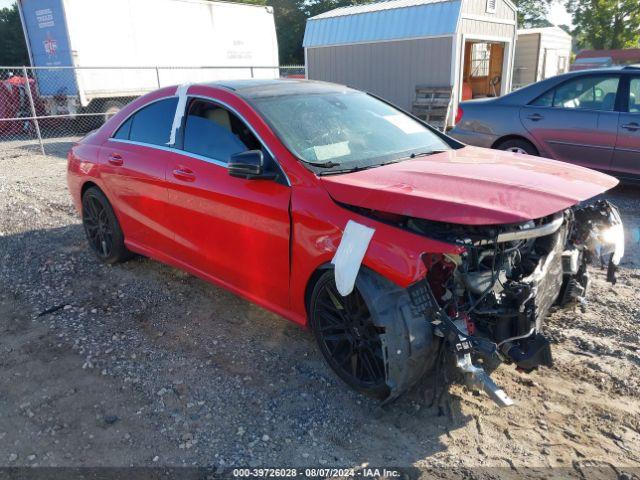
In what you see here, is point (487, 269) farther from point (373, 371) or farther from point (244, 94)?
point (244, 94)

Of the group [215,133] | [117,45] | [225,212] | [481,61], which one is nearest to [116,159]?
[215,133]

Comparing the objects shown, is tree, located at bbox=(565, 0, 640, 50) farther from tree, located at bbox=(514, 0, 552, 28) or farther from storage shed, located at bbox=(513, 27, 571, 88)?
storage shed, located at bbox=(513, 27, 571, 88)

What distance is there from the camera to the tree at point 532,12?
45.6m

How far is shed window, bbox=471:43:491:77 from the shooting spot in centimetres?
1616

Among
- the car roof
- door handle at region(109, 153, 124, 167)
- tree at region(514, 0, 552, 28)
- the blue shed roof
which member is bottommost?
door handle at region(109, 153, 124, 167)

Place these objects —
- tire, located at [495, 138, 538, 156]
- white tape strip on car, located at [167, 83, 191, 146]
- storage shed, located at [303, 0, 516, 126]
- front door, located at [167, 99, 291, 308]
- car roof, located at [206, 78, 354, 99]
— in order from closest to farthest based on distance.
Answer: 1. front door, located at [167, 99, 291, 308]
2. car roof, located at [206, 78, 354, 99]
3. white tape strip on car, located at [167, 83, 191, 146]
4. tire, located at [495, 138, 538, 156]
5. storage shed, located at [303, 0, 516, 126]

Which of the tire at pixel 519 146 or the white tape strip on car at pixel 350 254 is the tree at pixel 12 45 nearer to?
the tire at pixel 519 146

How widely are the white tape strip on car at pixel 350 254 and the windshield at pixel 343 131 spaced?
1.87 ft

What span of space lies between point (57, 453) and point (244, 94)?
2461 millimetres

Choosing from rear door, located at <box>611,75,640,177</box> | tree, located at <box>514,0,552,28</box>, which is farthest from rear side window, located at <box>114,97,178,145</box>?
tree, located at <box>514,0,552,28</box>

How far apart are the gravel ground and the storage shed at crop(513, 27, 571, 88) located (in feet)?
51.5

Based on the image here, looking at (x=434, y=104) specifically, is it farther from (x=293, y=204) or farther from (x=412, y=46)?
(x=293, y=204)

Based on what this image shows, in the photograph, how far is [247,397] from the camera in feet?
10.1

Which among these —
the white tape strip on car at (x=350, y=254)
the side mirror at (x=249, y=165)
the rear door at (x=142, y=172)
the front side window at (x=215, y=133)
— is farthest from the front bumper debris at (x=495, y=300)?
the rear door at (x=142, y=172)
